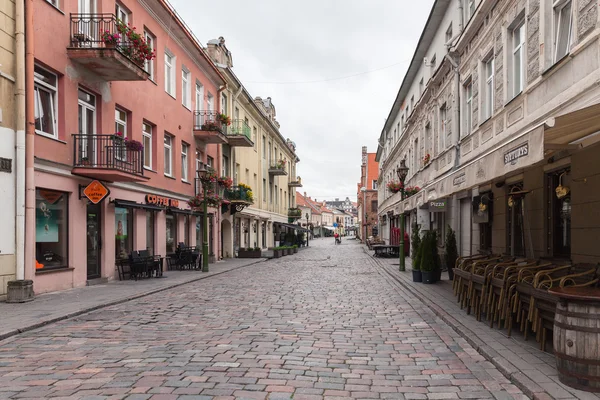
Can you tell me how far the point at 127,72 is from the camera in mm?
13695

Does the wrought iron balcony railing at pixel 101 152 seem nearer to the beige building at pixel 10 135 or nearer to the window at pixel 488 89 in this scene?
the beige building at pixel 10 135

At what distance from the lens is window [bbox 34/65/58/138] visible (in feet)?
38.0

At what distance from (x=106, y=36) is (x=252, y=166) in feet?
73.2

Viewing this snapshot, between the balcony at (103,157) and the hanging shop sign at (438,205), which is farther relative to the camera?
the hanging shop sign at (438,205)

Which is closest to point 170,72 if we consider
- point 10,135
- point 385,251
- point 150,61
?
point 150,61

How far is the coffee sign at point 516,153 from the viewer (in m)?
5.80

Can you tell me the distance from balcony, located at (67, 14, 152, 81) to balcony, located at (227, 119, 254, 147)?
12.3m

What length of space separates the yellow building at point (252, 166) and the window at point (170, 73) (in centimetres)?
624

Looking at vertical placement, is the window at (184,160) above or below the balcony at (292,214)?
above

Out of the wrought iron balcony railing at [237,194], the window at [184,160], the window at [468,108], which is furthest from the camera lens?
the wrought iron balcony railing at [237,194]

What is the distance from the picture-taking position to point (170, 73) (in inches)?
790

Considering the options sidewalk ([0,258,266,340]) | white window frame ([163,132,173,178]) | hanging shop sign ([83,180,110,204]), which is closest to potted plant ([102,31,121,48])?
hanging shop sign ([83,180,110,204])

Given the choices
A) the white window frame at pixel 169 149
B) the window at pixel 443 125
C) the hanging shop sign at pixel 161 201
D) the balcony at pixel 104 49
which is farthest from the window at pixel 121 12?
the window at pixel 443 125

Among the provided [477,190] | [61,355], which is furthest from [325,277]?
[61,355]
